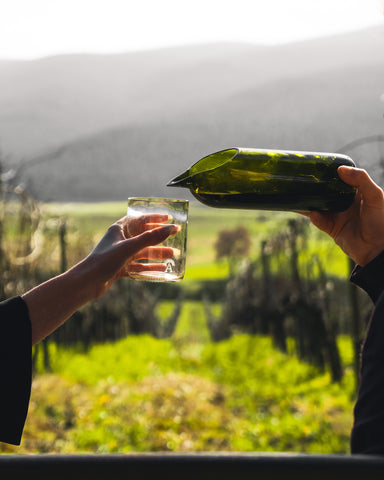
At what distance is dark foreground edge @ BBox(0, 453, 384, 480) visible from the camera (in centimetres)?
37

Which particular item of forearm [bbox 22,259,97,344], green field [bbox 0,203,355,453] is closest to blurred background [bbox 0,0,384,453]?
green field [bbox 0,203,355,453]

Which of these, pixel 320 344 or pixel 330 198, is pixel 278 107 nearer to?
pixel 320 344

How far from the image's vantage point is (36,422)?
382 centimetres

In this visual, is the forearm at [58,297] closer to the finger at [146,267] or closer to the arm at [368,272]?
the finger at [146,267]

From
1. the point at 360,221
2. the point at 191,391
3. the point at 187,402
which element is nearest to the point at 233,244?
the point at 191,391

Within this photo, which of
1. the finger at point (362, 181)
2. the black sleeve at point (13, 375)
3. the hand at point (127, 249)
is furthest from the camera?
the finger at point (362, 181)

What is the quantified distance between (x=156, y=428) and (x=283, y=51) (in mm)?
6865

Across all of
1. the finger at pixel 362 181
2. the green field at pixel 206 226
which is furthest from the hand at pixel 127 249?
the green field at pixel 206 226

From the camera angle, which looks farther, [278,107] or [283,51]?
[283,51]

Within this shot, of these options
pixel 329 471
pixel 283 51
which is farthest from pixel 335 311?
pixel 283 51

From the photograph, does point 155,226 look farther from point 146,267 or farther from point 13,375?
point 13,375

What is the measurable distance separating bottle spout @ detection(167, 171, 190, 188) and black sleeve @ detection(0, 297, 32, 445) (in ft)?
1.24

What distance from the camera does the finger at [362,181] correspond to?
94 centimetres

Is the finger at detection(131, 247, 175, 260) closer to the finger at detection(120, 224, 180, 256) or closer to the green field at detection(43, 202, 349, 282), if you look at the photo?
the finger at detection(120, 224, 180, 256)
